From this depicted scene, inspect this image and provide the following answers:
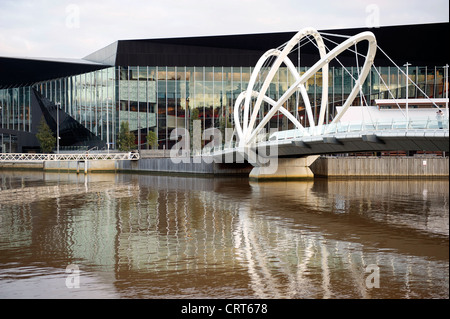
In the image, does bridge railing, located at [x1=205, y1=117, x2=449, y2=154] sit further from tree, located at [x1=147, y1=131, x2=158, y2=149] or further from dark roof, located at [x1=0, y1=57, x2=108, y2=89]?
dark roof, located at [x1=0, y1=57, x2=108, y2=89]

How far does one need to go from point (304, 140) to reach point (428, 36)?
47.9 m

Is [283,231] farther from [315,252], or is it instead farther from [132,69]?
[132,69]

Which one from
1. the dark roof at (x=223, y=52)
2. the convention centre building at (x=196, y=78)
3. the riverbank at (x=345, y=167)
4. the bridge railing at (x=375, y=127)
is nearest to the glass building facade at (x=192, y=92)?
the convention centre building at (x=196, y=78)

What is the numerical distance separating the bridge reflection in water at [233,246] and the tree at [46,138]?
62006 mm

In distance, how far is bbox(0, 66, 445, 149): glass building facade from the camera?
83.4 metres

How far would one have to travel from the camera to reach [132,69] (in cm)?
8344

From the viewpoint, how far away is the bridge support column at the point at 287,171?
5000 cm

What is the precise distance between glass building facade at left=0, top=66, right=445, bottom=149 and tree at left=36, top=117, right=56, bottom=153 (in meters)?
11.9

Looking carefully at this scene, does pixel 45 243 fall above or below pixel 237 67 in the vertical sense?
below

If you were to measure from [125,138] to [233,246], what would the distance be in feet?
218

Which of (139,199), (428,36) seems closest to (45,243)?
(139,199)

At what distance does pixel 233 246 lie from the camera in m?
17.9

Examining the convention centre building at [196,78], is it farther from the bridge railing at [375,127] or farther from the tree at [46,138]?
the bridge railing at [375,127]

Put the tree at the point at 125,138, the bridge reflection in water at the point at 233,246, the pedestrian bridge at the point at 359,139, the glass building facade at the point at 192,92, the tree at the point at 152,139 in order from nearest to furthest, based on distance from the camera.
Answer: the bridge reflection in water at the point at 233,246 < the pedestrian bridge at the point at 359,139 < the tree at the point at 125,138 < the tree at the point at 152,139 < the glass building facade at the point at 192,92
